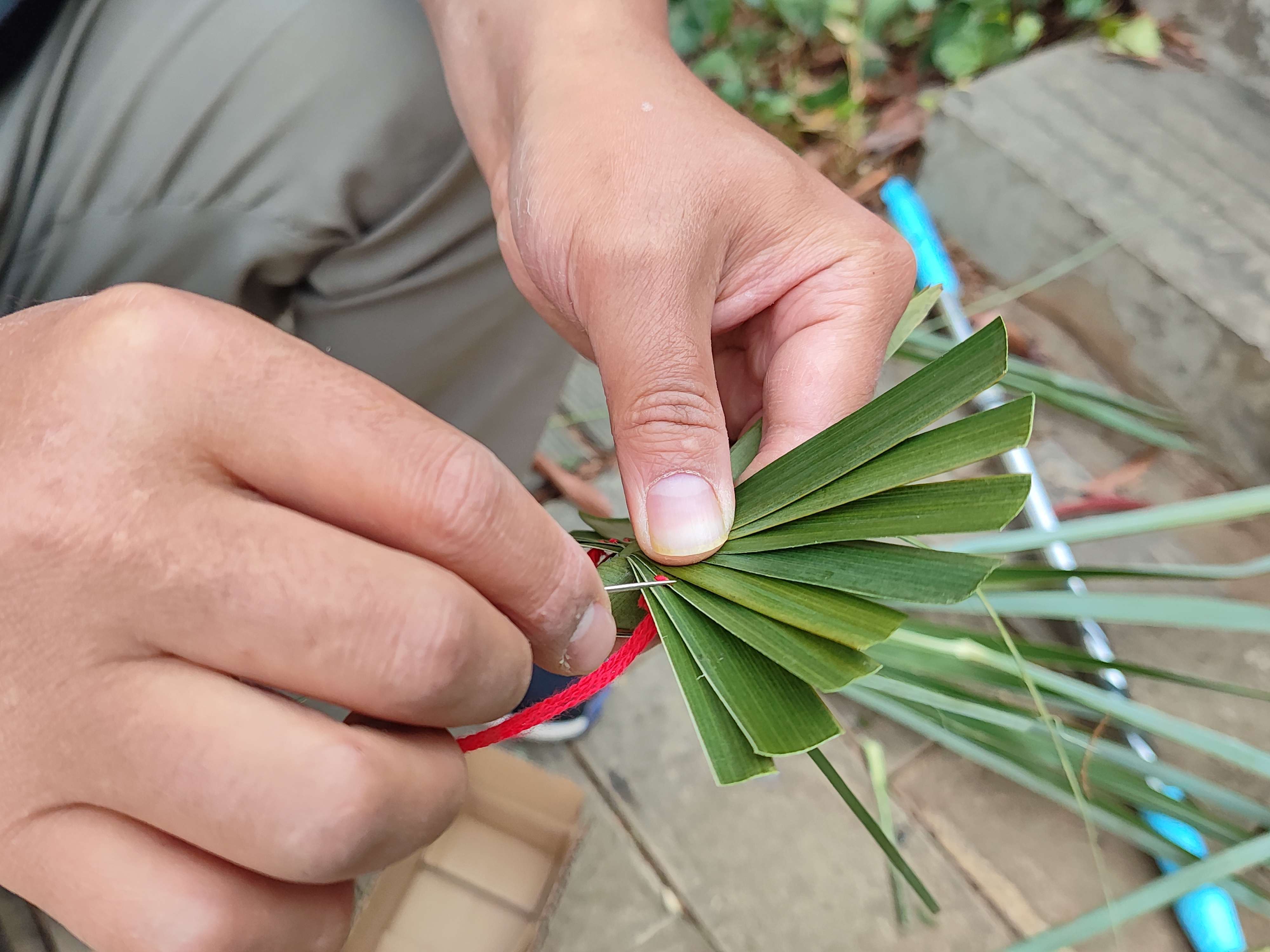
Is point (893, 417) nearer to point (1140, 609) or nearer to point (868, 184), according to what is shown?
point (1140, 609)

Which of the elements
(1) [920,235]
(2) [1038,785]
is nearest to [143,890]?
(2) [1038,785]

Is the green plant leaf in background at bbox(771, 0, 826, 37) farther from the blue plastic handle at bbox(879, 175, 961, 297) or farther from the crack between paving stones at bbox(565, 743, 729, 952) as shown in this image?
the crack between paving stones at bbox(565, 743, 729, 952)

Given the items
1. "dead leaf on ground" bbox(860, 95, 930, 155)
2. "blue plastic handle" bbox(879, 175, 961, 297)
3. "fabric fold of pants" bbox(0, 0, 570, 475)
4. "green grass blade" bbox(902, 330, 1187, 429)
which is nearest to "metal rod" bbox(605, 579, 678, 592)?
"fabric fold of pants" bbox(0, 0, 570, 475)

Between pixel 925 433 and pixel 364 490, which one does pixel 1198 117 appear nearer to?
pixel 925 433

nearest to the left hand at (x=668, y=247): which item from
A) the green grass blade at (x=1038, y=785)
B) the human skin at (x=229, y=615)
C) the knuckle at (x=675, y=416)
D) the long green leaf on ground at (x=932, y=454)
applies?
the knuckle at (x=675, y=416)

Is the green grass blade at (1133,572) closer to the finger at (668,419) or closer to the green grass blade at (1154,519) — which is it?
the green grass blade at (1154,519)
